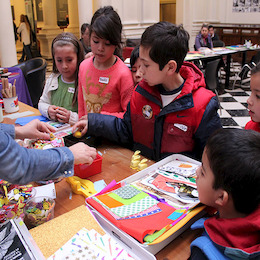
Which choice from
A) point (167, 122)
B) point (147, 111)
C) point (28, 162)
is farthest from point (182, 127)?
point (28, 162)

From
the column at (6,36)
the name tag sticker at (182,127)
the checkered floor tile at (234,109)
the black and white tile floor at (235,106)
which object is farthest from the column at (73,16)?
the name tag sticker at (182,127)

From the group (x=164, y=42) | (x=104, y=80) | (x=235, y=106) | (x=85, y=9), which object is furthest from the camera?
(x=85, y=9)

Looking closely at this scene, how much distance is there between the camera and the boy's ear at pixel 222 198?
842 millimetres

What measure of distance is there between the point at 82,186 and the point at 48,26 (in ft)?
35.8

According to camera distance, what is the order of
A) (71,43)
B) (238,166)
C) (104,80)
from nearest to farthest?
1. (238,166)
2. (104,80)
3. (71,43)

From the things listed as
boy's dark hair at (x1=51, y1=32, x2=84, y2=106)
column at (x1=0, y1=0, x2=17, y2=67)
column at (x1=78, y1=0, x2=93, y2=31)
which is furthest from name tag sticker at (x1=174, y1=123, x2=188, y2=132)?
column at (x1=78, y1=0, x2=93, y2=31)

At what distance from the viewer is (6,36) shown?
6461 millimetres

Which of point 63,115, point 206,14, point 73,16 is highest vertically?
point 73,16

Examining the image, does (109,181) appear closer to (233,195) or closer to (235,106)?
(233,195)

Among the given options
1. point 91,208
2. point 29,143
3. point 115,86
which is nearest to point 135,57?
point 115,86

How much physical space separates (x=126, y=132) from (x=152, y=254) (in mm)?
908

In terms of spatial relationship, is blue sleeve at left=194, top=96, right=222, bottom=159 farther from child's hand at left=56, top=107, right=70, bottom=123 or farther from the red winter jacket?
child's hand at left=56, top=107, right=70, bottom=123

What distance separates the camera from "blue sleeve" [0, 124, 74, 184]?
815 mm

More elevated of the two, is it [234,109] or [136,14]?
[136,14]
